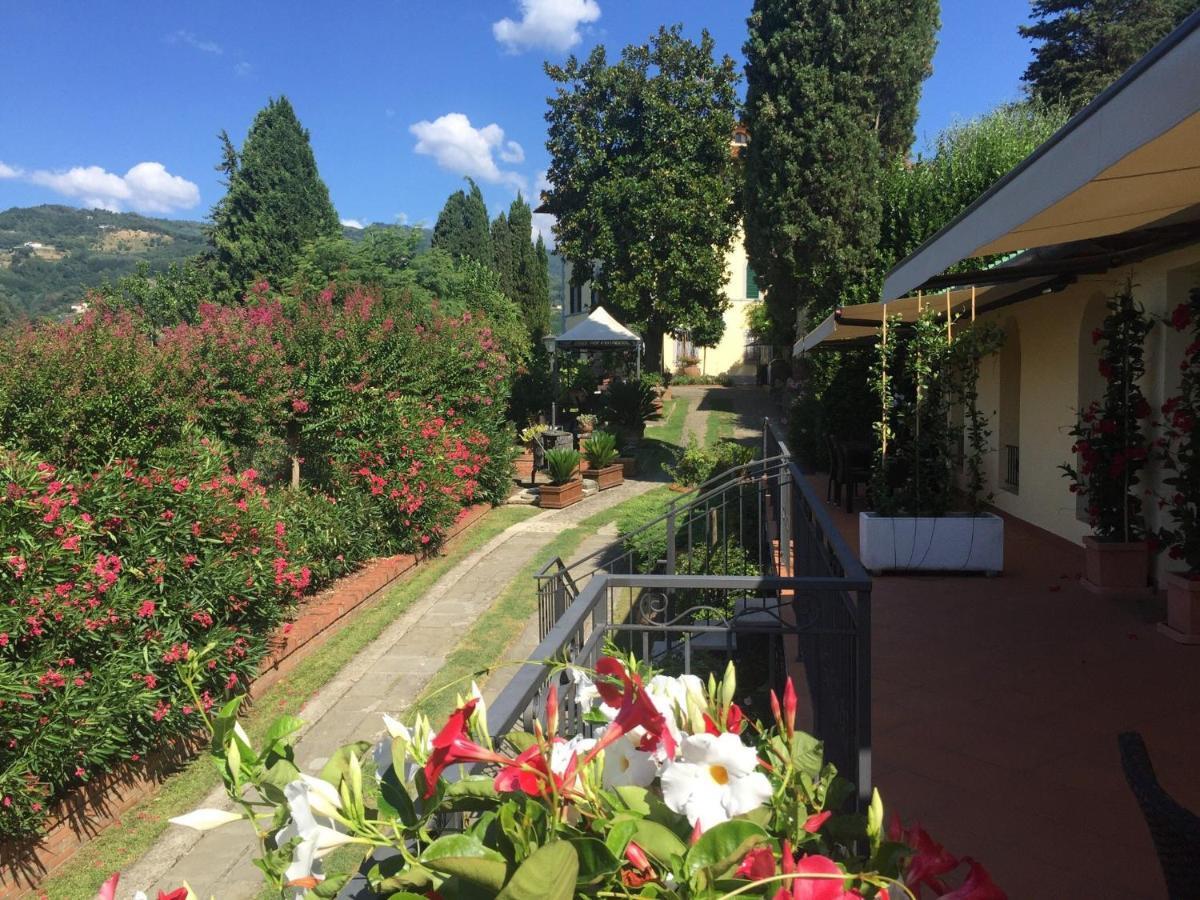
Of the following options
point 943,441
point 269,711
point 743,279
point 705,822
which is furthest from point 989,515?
point 743,279

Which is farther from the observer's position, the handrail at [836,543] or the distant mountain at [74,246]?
the distant mountain at [74,246]

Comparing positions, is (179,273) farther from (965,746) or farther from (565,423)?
(965,746)

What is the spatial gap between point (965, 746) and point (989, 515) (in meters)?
3.47

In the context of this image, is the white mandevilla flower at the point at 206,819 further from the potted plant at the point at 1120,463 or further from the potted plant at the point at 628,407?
the potted plant at the point at 628,407

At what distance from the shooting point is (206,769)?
513 centimetres

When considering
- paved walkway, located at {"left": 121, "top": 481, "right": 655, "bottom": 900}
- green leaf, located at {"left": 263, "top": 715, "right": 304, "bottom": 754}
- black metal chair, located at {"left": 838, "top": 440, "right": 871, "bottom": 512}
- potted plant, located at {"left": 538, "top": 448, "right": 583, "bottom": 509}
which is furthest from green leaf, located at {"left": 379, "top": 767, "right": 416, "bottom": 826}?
potted plant, located at {"left": 538, "top": 448, "right": 583, "bottom": 509}

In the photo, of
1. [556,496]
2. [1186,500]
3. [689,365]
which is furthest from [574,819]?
[689,365]

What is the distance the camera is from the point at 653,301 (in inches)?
893

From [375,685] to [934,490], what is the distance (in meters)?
4.63

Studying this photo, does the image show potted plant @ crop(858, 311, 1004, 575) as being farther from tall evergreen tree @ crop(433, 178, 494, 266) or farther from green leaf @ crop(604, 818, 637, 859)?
tall evergreen tree @ crop(433, 178, 494, 266)

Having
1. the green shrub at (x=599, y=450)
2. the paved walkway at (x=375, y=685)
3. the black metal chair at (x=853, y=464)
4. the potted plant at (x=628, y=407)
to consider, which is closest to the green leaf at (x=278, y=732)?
the paved walkway at (x=375, y=685)

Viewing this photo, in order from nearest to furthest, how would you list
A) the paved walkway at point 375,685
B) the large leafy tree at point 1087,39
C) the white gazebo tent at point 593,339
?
the paved walkway at point 375,685 → the white gazebo tent at point 593,339 → the large leafy tree at point 1087,39

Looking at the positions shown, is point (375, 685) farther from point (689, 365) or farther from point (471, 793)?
point (689, 365)

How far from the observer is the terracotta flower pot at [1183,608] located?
4.95m
